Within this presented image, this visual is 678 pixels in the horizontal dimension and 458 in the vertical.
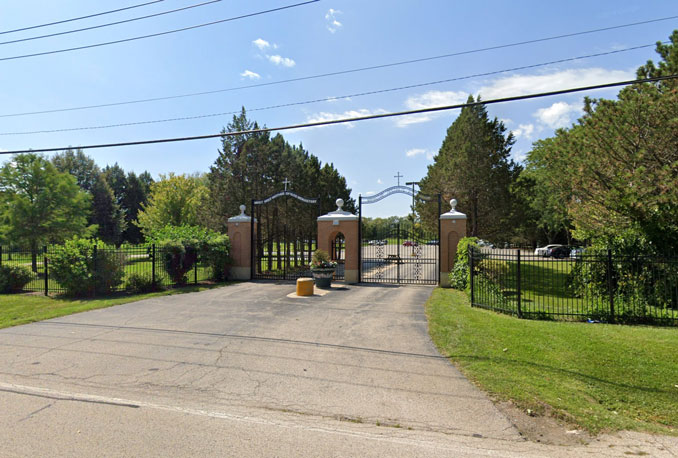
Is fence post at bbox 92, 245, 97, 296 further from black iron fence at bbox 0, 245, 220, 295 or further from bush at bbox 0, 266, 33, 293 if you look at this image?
bush at bbox 0, 266, 33, 293

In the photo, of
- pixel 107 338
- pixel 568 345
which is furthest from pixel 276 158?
pixel 568 345

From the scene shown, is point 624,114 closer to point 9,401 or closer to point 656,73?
point 656,73

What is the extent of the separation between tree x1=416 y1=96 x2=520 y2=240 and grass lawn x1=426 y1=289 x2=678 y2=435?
618 inches

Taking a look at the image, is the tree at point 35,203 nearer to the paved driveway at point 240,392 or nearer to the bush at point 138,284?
the bush at point 138,284

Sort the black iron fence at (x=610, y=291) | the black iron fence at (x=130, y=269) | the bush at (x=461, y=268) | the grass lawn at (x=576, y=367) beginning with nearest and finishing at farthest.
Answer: the grass lawn at (x=576, y=367), the black iron fence at (x=610, y=291), the bush at (x=461, y=268), the black iron fence at (x=130, y=269)

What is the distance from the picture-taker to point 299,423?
4312 millimetres

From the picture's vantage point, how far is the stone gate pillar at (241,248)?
730 inches

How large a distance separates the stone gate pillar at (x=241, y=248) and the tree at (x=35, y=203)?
16.0 m

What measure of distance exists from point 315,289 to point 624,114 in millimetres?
11426

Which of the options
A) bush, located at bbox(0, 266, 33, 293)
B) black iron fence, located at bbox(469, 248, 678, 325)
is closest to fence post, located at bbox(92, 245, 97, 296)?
bush, located at bbox(0, 266, 33, 293)

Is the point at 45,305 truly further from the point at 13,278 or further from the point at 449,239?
the point at 449,239

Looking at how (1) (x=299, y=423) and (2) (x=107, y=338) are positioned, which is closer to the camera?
(1) (x=299, y=423)

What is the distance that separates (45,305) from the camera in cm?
1271

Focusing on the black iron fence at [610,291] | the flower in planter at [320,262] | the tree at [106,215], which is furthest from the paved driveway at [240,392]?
the tree at [106,215]
